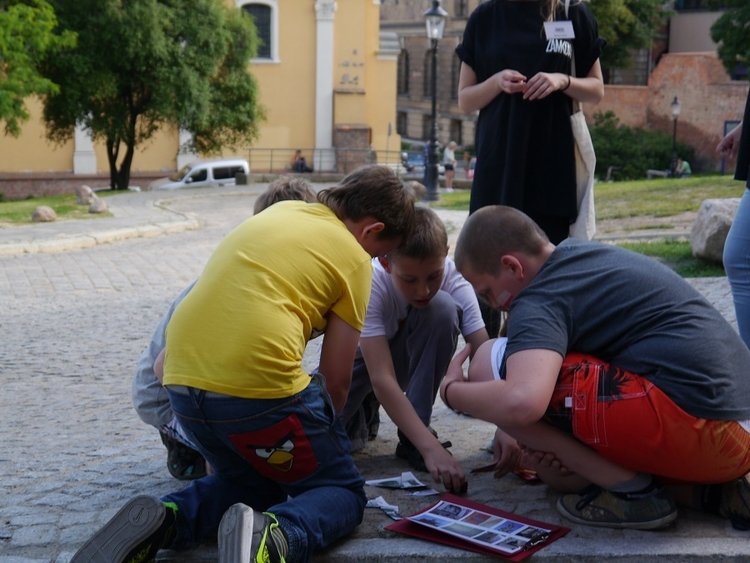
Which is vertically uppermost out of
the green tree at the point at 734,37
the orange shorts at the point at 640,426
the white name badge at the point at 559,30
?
the green tree at the point at 734,37

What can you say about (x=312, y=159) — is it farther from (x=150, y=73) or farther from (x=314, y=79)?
(x=150, y=73)

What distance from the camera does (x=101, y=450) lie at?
5.23 meters

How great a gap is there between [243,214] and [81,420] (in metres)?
16.4

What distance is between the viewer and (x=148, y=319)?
31.6ft

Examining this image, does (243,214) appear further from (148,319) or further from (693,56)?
(693,56)

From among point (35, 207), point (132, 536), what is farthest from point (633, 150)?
point (132, 536)

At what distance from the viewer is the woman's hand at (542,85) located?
4832mm

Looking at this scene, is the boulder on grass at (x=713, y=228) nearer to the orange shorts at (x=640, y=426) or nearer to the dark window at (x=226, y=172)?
the orange shorts at (x=640, y=426)

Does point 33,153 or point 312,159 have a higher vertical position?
point 33,153

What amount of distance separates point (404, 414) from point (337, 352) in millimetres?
544

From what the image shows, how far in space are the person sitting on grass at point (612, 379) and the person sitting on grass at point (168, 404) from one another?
0.99 metres

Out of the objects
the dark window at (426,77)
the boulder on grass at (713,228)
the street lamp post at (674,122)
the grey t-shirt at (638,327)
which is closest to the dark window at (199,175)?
the street lamp post at (674,122)

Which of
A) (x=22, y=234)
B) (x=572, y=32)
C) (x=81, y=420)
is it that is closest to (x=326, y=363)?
(x=572, y=32)

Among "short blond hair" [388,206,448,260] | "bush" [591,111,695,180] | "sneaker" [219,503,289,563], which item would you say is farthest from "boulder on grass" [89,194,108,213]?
"bush" [591,111,695,180]
